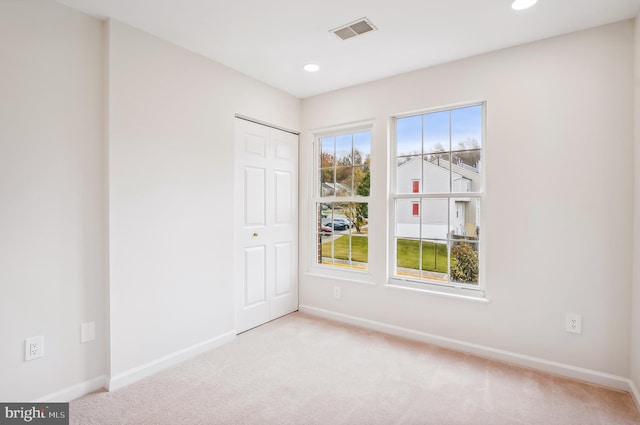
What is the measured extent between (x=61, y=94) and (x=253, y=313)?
2.37 metres

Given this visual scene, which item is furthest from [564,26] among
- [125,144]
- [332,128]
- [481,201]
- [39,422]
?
[39,422]

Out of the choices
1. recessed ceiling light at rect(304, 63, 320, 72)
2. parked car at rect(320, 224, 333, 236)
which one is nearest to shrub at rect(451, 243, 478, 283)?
parked car at rect(320, 224, 333, 236)

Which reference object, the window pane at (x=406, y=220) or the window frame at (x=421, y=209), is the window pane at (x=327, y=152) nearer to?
the window frame at (x=421, y=209)

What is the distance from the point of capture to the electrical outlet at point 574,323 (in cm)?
238

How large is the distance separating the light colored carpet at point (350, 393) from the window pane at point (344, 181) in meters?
1.61

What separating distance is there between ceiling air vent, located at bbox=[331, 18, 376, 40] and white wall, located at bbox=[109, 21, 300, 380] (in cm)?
115

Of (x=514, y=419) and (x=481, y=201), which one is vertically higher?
(x=481, y=201)

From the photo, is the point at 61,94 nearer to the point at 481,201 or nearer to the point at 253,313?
Result: the point at 253,313

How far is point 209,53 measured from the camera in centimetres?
278

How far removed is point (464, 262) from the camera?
116 inches

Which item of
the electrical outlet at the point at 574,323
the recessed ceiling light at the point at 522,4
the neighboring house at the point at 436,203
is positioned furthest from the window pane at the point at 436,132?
the electrical outlet at the point at 574,323

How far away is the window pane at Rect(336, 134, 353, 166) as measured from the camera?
3.63 m

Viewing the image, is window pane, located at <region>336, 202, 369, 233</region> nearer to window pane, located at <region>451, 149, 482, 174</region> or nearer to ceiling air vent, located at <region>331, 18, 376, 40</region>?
window pane, located at <region>451, 149, 482, 174</region>

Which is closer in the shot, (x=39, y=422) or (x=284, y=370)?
(x=39, y=422)
